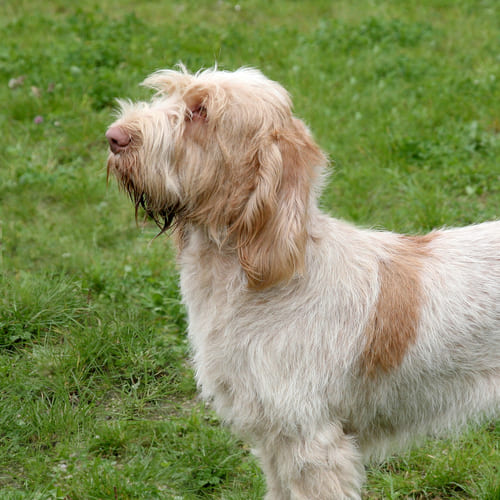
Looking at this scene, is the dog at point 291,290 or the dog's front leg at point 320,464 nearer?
the dog at point 291,290

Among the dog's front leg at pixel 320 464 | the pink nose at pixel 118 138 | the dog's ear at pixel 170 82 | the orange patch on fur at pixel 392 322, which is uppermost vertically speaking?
the dog's ear at pixel 170 82

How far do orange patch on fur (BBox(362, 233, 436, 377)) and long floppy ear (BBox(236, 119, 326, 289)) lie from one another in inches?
17.4

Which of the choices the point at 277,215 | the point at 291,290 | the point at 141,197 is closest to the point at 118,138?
the point at 141,197

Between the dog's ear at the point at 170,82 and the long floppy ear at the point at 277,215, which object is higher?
the dog's ear at the point at 170,82

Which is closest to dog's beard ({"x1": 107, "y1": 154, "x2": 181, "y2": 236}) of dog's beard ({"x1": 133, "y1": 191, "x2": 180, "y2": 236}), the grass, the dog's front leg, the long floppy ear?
dog's beard ({"x1": 133, "y1": 191, "x2": 180, "y2": 236})

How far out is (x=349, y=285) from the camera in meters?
3.39

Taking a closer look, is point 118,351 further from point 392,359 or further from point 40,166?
point 40,166

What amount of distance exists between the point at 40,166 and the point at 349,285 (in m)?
3.98

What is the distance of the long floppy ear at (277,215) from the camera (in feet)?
10.3

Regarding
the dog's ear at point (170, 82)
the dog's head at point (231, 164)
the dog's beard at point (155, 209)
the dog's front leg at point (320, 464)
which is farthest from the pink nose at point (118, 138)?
the dog's front leg at point (320, 464)

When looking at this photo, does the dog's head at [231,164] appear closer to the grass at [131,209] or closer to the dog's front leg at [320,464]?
the dog's front leg at [320,464]

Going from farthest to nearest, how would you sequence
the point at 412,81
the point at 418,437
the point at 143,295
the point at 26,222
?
the point at 412,81 → the point at 26,222 → the point at 143,295 → the point at 418,437

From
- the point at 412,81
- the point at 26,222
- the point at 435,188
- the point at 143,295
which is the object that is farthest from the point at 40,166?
the point at 412,81

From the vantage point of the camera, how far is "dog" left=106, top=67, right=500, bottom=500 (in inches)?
125
